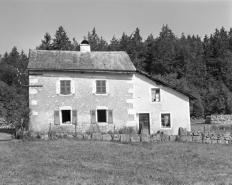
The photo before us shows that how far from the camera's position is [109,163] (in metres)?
12.5

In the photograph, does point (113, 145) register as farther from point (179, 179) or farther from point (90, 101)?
point (179, 179)

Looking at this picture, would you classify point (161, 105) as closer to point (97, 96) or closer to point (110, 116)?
point (110, 116)

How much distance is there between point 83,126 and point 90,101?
1891 mm

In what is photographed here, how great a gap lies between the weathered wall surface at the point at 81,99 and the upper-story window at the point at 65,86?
226 millimetres

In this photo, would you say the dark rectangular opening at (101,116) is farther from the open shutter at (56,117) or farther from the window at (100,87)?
the open shutter at (56,117)

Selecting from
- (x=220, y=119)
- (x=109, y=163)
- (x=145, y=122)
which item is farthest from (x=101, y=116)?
(x=220, y=119)

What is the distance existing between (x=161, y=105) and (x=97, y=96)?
16.7 ft

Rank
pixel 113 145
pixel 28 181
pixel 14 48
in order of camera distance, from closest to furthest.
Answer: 1. pixel 28 181
2. pixel 113 145
3. pixel 14 48

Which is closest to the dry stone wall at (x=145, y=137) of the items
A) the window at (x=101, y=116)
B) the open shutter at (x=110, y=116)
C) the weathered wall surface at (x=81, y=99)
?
the weathered wall surface at (x=81, y=99)

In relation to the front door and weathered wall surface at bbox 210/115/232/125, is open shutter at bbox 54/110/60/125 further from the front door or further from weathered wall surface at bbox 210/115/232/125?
weathered wall surface at bbox 210/115/232/125

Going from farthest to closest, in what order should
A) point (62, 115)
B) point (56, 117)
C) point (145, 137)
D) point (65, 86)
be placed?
point (62, 115)
point (65, 86)
point (56, 117)
point (145, 137)

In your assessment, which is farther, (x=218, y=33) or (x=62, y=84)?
(x=218, y=33)

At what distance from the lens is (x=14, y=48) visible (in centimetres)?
7619

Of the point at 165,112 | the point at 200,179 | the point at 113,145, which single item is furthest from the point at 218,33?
the point at 200,179
